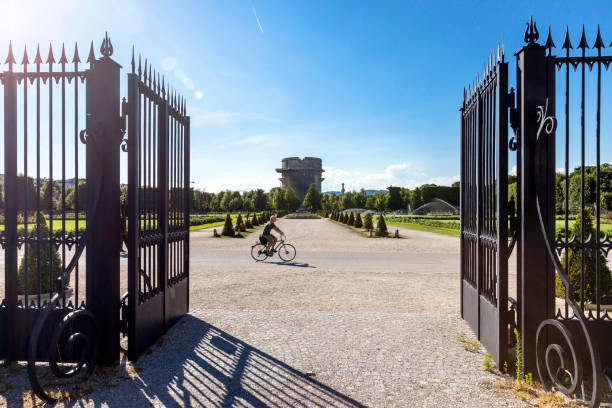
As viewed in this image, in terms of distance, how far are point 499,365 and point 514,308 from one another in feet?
2.20

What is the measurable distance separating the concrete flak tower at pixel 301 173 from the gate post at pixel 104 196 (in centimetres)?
11574

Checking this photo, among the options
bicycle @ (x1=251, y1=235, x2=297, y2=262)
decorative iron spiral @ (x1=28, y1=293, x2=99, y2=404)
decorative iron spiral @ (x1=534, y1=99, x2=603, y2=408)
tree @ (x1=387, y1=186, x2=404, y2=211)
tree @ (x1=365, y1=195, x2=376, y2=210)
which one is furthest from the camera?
tree @ (x1=365, y1=195, x2=376, y2=210)

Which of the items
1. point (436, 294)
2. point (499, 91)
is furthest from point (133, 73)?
point (436, 294)

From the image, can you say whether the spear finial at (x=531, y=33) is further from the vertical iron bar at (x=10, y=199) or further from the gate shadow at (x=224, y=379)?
the vertical iron bar at (x=10, y=199)

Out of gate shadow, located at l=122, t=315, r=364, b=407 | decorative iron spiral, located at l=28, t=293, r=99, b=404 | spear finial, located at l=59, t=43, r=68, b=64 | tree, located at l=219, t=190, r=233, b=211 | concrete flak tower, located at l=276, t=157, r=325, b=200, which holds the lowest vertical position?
gate shadow, located at l=122, t=315, r=364, b=407

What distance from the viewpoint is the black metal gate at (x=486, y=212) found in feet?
12.7

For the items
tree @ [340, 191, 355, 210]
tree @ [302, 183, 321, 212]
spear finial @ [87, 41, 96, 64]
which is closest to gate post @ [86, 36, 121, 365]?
spear finial @ [87, 41, 96, 64]

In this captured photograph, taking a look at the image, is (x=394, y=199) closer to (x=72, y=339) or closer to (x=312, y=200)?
(x=312, y=200)

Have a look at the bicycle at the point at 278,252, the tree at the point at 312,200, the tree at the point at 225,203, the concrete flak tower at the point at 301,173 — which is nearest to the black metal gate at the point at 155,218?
the bicycle at the point at 278,252

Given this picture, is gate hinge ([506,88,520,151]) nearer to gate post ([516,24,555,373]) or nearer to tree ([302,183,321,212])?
gate post ([516,24,555,373])

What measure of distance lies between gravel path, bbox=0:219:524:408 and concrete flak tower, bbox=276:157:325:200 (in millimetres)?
112355

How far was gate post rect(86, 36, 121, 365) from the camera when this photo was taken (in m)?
3.94

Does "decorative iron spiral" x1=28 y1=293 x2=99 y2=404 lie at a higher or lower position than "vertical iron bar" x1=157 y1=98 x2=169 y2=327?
lower

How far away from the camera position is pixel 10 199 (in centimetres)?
415
